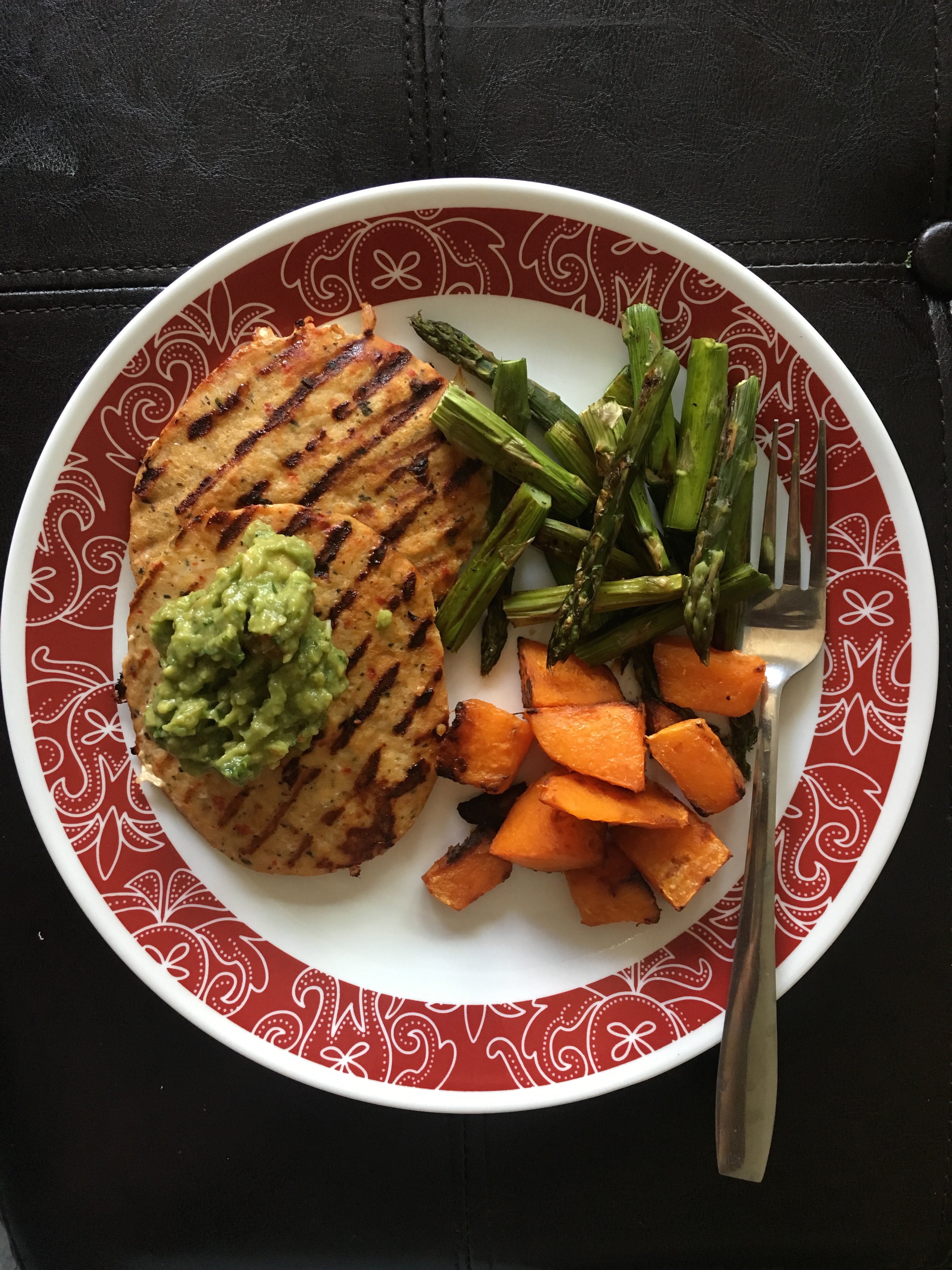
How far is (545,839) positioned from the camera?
97.3 inches

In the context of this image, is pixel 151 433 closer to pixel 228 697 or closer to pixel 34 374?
pixel 34 374

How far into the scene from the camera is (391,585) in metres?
2.48

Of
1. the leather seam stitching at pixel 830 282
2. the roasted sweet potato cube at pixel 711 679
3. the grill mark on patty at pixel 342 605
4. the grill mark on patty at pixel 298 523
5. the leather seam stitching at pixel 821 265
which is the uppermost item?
the leather seam stitching at pixel 821 265

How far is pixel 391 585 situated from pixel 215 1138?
2290 mm

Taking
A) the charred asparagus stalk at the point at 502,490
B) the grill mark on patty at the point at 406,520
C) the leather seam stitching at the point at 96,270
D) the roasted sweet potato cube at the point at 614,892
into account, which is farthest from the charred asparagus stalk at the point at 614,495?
the leather seam stitching at the point at 96,270

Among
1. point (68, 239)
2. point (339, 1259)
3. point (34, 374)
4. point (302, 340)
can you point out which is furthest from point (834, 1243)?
point (68, 239)

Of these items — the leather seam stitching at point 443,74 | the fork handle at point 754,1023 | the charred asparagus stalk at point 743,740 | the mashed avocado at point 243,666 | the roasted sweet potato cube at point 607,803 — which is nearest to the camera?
the mashed avocado at point 243,666

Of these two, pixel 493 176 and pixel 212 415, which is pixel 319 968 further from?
pixel 493 176

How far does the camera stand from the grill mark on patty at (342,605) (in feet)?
8.10

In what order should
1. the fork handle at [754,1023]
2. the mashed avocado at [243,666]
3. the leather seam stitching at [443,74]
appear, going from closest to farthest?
the mashed avocado at [243,666] → the fork handle at [754,1023] → the leather seam stitching at [443,74]

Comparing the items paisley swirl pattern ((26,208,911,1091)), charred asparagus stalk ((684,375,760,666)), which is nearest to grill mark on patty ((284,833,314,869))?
paisley swirl pattern ((26,208,911,1091))

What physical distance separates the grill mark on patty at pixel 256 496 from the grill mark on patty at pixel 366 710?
671 millimetres

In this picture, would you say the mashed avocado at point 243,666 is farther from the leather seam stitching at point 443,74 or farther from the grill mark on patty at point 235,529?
the leather seam stitching at point 443,74

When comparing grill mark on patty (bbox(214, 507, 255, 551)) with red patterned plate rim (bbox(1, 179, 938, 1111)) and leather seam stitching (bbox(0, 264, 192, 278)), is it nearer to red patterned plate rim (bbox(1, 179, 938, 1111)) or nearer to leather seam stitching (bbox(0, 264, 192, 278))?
red patterned plate rim (bbox(1, 179, 938, 1111))
